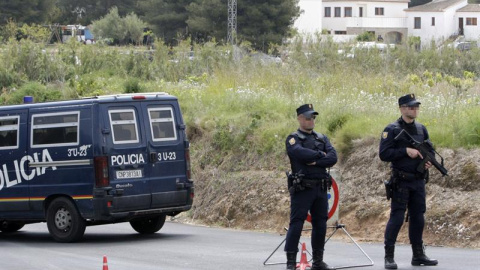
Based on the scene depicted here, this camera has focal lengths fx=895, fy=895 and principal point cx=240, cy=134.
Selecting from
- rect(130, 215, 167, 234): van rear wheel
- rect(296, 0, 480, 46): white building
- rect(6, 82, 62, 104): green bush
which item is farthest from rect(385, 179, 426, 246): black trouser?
rect(296, 0, 480, 46): white building

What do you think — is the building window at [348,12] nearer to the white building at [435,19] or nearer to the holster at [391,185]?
the white building at [435,19]

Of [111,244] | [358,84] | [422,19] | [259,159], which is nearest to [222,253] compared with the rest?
[111,244]

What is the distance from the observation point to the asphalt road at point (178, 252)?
1167 cm

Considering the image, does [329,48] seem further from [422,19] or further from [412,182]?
[422,19]

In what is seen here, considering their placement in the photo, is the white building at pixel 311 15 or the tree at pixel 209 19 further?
the white building at pixel 311 15

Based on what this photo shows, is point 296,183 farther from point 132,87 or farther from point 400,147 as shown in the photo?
point 132,87

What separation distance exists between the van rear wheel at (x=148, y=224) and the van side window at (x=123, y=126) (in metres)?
1.81

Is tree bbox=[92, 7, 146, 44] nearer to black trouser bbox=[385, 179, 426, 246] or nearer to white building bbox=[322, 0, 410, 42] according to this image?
white building bbox=[322, 0, 410, 42]

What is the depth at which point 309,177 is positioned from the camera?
406 inches

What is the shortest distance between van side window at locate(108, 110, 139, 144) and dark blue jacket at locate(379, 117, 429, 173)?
16.5ft

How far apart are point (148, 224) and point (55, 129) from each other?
247 cm

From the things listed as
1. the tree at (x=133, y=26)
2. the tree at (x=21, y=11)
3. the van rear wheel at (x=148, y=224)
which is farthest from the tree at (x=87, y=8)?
the van rear wheel at (x=148, y=224)

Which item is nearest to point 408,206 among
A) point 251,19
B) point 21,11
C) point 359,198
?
point 359,198

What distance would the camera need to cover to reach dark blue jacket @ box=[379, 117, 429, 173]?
10.5 meters
